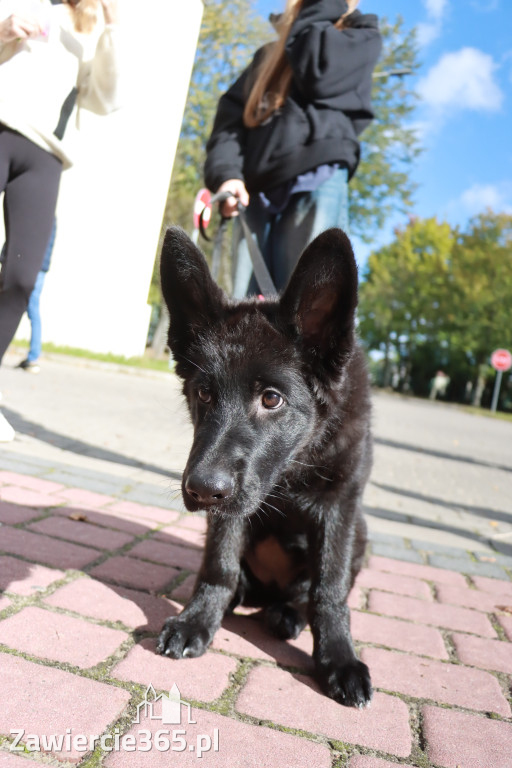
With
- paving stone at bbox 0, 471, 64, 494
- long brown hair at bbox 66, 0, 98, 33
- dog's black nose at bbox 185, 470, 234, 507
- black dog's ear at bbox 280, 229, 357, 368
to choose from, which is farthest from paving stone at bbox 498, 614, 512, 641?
long brown hair at bbox 66, 0, 98, 33

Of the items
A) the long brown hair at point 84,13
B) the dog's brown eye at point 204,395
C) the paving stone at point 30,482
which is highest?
the long brown hair at point 84,13

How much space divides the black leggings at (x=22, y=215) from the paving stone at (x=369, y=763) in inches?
116

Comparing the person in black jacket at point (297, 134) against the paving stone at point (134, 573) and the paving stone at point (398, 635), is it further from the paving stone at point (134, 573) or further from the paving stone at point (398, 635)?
the paving stone at point (398, 635)

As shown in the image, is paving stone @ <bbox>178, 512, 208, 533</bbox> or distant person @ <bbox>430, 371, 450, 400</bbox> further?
distant person @ <bbox>430, 371, 450, 400</bbox>

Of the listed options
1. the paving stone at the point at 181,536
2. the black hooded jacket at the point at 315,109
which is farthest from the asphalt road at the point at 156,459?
the black hooded jacket at the point at 315,109

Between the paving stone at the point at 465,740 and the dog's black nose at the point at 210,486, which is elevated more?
the dog's black nose at the point at 210,486

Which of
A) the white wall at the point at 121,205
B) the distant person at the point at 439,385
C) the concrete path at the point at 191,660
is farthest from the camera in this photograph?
the distant person at the point at 439,385

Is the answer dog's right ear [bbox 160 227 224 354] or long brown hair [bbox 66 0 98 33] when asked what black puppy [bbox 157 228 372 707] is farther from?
long brown hair [bbox 66 0 98 33]

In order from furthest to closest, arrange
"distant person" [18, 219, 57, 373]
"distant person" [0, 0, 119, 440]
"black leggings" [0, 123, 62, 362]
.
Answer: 1. "distant person" [18, 219, 57, 373]
2. "black leggings" [0, 123, 62, 362]
3. "distant person" [0, 0, 119, 440]

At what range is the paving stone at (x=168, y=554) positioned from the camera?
2984mm

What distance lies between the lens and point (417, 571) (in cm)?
352

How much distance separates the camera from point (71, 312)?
55.3 feet

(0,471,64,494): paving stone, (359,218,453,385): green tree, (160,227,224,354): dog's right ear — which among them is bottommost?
(0,471,64,494): paving stone

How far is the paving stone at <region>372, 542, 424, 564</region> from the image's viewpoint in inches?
149
